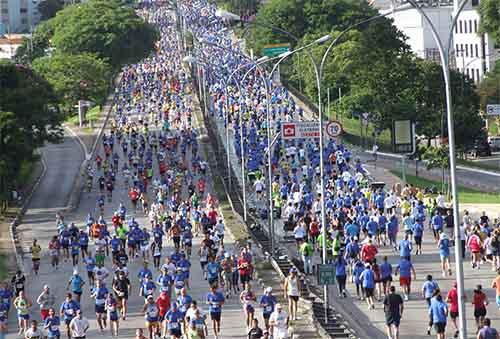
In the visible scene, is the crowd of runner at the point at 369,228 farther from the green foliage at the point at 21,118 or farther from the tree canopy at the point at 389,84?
the tree canopy at the point at 389,84

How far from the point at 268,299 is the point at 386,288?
4.21 meters

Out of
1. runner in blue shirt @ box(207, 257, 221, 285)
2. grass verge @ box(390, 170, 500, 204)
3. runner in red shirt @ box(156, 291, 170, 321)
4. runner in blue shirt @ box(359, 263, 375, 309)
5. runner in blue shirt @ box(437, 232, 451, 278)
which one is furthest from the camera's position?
grass verge @ box(390, 170, 500, 204)

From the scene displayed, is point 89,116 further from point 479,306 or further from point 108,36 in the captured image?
point 479,306

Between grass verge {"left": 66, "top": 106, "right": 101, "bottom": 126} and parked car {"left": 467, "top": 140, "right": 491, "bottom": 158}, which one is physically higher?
grass verge {"left": 66, "top": 106, "right": 101, "bottom": 126}

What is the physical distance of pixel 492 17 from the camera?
9588 cm

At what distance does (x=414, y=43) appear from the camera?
144 meters

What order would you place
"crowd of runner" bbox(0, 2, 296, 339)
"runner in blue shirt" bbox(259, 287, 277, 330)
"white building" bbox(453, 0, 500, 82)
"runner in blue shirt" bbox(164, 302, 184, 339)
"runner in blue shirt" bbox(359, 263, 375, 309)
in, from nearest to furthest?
"runner in blue shirt" bbox(164, 302, 184, 339) < "runner in blue shirt" bbox(259, 287, 277, 330) < "crowd of runner" bbox(0, 2, 296, 339) < "runner in blue shirt" bbox(359, 263, 375, 309) < "white building" bbox(453, 0, 500, 82)

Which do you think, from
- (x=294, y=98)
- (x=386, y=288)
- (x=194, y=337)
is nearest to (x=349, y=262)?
(x=386, y=288)

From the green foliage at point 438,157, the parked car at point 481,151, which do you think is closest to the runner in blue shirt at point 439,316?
the green foliage at point 438,157

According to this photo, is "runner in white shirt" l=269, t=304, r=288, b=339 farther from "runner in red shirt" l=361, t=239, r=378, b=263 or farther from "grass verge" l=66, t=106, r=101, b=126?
"grass verge" l=66, t=106, r=101, b=126

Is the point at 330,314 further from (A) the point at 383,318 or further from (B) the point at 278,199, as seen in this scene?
(B) the point at 278,199

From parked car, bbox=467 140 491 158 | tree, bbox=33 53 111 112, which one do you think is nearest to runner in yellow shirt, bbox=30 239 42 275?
parked car, bbox=467 140 491 158

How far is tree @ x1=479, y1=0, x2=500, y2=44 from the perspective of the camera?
95000 millimetres

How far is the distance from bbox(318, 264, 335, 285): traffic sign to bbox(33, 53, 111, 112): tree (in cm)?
8648
